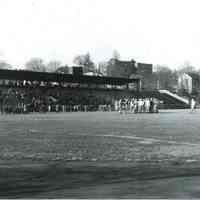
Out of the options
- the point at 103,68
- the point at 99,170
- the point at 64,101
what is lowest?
the point at 99,170

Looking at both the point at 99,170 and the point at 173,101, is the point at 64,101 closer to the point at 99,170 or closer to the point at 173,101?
the point at 173,101

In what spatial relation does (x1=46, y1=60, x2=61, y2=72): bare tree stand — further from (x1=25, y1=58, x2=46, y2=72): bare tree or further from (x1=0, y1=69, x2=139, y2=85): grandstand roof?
(x1=0, y1=69, x2=139, y2=85): grandstand roof

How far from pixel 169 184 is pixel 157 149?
18.9ft

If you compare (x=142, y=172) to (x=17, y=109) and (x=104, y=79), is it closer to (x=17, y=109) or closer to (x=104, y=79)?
(x=17, y=109)

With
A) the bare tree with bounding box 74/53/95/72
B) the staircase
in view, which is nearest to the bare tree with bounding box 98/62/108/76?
the bare tree with bounding box 74/53/95/72

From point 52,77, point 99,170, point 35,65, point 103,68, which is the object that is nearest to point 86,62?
point 103,68

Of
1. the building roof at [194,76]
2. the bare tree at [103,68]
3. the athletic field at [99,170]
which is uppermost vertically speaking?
the bare tree at [103,68]

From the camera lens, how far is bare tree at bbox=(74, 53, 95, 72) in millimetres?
136575

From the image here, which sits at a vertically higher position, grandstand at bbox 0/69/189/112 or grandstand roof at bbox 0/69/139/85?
grandstand roof at bbox 0/69/139/85

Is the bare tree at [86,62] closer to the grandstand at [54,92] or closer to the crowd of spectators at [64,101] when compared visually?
the grandstand at [54,92]

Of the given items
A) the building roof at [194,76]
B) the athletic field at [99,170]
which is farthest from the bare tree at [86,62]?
the athletic field at [99,170]

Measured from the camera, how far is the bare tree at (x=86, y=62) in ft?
448

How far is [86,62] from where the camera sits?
137500 millimetres

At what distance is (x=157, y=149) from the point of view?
514 inches
